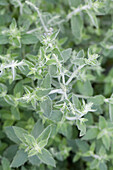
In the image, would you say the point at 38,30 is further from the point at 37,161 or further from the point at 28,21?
the point at 37,161

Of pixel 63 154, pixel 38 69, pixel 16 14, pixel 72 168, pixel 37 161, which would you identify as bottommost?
pixel 72 168

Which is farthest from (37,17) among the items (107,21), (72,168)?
(72,168)

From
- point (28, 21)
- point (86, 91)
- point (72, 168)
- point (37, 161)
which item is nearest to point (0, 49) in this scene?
point (28, 21)

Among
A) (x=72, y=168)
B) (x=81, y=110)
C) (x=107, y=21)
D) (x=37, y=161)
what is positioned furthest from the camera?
(x=107, y=21)

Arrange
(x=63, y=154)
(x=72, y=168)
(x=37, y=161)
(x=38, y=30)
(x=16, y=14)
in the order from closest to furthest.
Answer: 1. (x=37, y=161)
2. (x=38, y=30)
3. (x=63, y=154)
4. (x=16, y=14)
5. (x=72, y=168)

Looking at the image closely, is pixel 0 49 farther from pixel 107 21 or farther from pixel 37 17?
pixel 107 21

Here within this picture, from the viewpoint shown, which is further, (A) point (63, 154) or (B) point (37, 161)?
(A) point (63, 154)

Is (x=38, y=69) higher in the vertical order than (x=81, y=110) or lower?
higher
